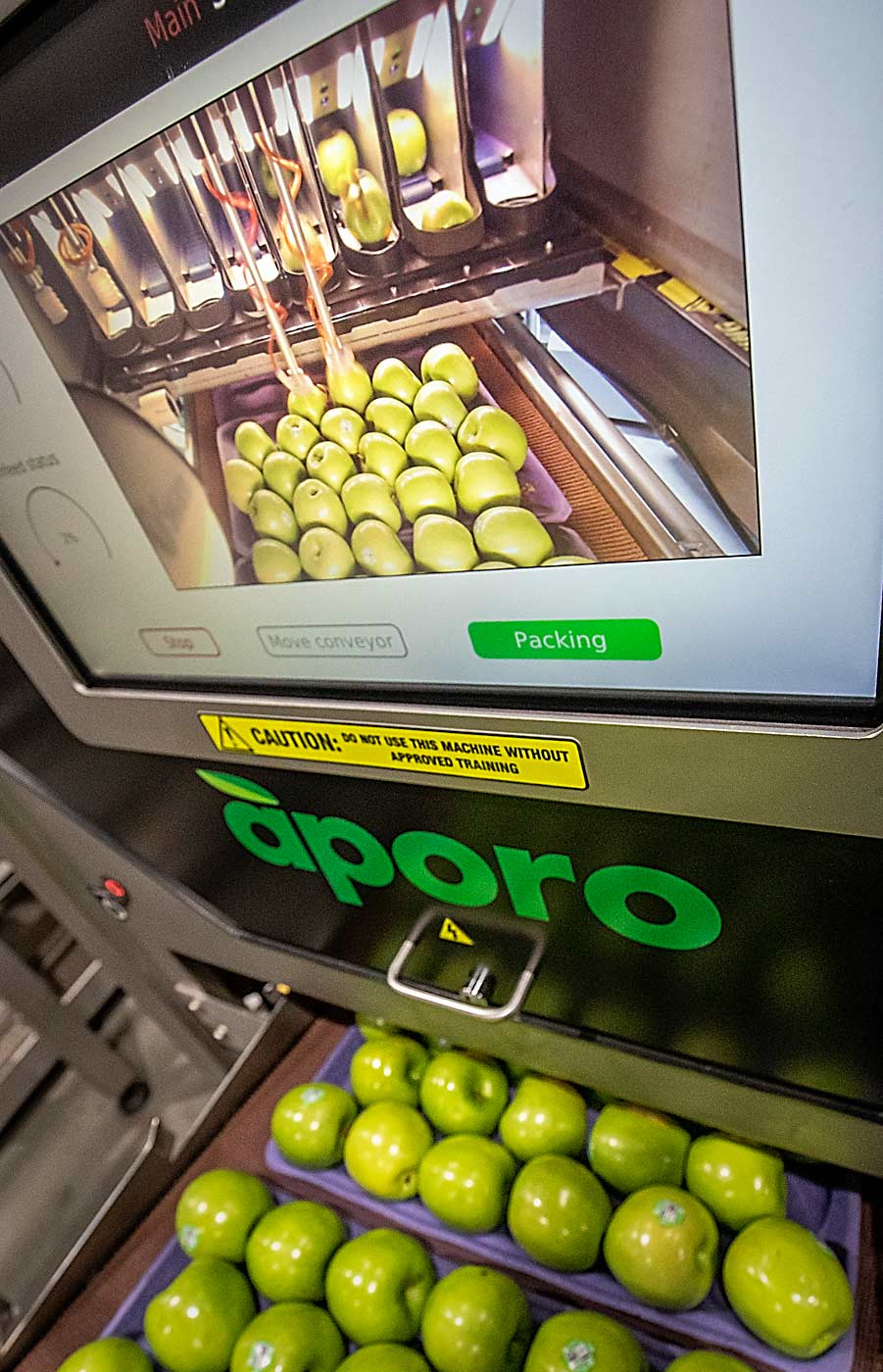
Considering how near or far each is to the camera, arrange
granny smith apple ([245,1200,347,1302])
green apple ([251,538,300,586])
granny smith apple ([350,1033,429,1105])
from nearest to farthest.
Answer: green apple ([251,538,300,586]) → granny smith apple ([245,1200,347,1302]) → granny smith apple ([350,1033,429,1105])

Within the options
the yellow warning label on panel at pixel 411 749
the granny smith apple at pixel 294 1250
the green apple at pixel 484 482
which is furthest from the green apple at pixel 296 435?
the granny smith apple at pixel 294 1250

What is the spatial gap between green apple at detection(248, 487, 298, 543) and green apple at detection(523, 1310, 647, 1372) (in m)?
0.78

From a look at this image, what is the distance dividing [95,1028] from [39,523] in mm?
1592

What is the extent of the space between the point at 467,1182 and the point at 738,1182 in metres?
0.28

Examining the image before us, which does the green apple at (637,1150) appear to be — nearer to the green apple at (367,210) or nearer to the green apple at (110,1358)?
the green apple at (110,1358)

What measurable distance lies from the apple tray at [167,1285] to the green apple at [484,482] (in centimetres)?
85

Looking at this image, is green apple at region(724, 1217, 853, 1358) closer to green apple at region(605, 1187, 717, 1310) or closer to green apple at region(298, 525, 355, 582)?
green apple at region(605, 1187, 717, 1310)

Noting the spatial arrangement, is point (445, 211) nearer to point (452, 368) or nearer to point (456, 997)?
point (452, 368)

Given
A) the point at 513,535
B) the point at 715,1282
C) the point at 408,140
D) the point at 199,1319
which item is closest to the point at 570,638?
the point at 513,535

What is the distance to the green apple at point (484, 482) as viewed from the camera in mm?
495

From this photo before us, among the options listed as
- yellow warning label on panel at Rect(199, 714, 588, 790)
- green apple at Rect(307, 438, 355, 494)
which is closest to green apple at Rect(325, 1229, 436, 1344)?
yellow warning label on panel at Rect(199, 714, 588, 790)

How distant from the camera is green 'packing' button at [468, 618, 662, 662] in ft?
1.65

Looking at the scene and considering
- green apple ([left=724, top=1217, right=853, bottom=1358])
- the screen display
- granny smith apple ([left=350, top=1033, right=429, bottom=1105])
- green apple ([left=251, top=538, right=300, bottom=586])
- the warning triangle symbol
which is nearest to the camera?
the screen display

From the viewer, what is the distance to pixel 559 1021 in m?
0.82
